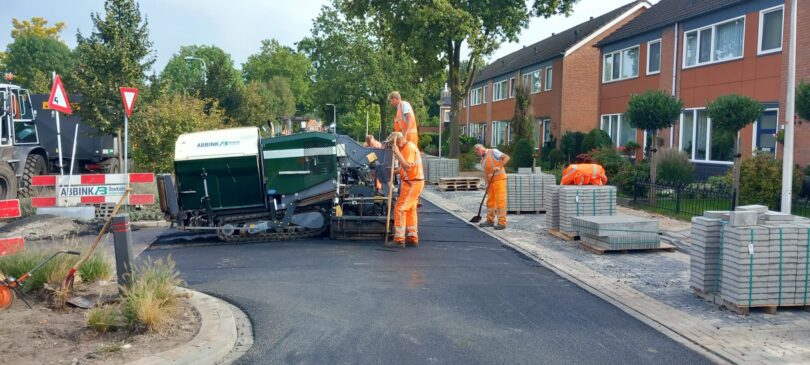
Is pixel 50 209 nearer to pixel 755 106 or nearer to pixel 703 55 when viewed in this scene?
pixel 755 106

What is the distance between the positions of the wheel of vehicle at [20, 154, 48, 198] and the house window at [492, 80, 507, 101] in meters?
32.6

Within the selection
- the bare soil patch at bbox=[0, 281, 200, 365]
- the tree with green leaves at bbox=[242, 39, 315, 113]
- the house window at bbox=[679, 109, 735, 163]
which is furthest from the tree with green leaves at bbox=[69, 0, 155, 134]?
the tree with green leaves at bbox=[242, 39, 315, 113]

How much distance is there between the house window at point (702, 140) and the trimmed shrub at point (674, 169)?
216 cm

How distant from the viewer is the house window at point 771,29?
19047 millimetres

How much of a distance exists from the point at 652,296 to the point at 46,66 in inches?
2717

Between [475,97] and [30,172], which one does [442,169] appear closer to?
[30,172]

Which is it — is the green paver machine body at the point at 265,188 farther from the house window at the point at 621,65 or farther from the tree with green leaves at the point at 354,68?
the tree with green leaves at the point at 354,68

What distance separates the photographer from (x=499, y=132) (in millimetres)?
47500

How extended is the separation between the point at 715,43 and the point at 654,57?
4.11 meters

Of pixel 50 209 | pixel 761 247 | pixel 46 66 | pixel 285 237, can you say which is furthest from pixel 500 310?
pixel 46 66

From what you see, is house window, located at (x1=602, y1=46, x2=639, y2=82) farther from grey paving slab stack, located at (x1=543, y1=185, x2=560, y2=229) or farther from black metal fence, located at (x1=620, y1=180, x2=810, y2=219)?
grey paving slab stack, located at (x1=543, y1=185, x2=560, y2=229)

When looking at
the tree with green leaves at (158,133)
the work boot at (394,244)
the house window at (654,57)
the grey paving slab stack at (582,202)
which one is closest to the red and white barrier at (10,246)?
the work boot at (394,244)

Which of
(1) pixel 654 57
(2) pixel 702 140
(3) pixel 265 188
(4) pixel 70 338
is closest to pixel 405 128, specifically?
(3) pixel 265 188

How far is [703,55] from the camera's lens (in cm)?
2253
